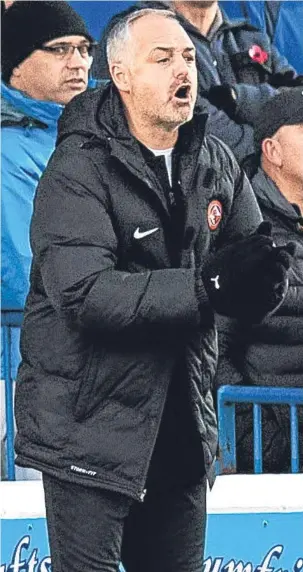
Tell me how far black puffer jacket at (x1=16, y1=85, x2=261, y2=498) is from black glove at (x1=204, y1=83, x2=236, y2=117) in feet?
6.27

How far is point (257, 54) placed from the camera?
17.1ft

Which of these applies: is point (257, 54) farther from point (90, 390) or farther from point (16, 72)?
point (90, 390)

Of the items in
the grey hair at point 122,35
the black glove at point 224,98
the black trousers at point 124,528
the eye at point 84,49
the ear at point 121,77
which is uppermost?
the grey hair at point 122,35

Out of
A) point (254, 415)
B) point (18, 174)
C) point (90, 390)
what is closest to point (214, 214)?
point (90, 390)

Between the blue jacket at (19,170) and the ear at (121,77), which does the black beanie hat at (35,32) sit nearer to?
the blue jacket at (19,170)

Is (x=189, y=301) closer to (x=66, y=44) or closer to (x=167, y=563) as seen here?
(x=167, y=563)

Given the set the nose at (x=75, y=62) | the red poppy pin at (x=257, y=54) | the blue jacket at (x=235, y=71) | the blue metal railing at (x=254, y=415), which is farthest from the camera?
the red poppy pin at (x=257, y=54)

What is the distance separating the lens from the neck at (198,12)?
5.19 meters

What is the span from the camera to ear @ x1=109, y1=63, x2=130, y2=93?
3.03 meters

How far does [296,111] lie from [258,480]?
1.23m

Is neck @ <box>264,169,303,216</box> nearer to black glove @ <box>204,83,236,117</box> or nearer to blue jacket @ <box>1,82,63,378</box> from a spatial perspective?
black glove @ <box>204,83,236,117</box>

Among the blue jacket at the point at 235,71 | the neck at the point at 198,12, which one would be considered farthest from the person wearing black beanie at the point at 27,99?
the neck at the point at 198,12

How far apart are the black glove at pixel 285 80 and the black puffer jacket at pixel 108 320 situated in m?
2.30

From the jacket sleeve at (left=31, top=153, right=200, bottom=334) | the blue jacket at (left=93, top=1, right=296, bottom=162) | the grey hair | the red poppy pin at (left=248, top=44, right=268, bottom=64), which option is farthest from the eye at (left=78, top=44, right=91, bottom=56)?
the jacket sleeve at (left=31, top=153, right=200, bottom=334)
